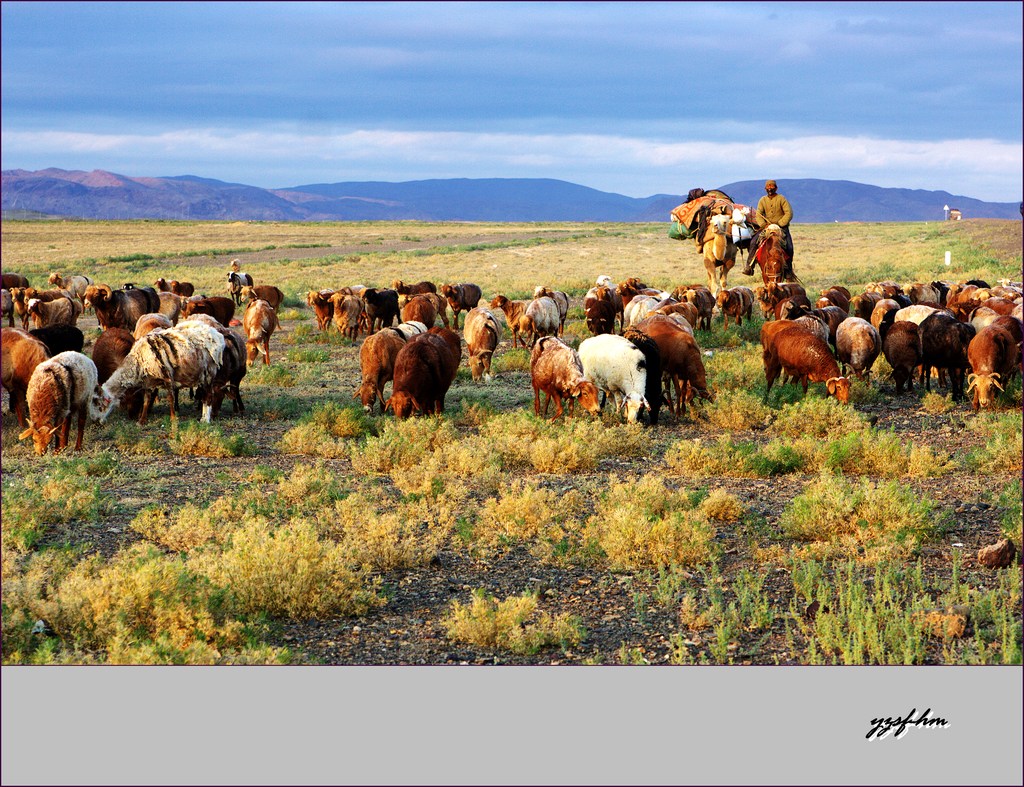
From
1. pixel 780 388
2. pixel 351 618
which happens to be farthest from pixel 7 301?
pixel 351 618

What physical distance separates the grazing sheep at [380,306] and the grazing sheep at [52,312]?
649cm

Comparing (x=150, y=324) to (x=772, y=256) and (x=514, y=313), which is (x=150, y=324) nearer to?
(x=514, y=313)

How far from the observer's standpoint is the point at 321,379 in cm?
1905

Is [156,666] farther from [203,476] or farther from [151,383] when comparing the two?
[151,383]

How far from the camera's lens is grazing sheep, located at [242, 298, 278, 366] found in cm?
2105

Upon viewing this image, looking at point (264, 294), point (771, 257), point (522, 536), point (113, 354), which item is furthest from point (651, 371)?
point (264, 294)

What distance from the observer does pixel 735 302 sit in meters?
23.8

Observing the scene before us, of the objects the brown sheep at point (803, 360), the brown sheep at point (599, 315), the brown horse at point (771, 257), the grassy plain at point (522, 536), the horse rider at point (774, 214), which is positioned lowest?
the grassy plain at point (522, 536)

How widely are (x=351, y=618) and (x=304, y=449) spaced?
566cm

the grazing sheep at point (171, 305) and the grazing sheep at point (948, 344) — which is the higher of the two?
the grazing sheep at point (171, 305)

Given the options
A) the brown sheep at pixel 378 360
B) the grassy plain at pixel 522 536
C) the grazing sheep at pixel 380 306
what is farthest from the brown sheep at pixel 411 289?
the brown sheep at pixel 378 360

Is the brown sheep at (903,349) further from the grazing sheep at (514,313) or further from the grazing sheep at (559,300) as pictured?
the grazing sheep at (559,300)

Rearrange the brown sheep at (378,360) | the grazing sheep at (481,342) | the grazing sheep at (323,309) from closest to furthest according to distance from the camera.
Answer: the brown sheep at (378,360) → the grazing sheep at (481,342) → the grazing sheep at (323,309)

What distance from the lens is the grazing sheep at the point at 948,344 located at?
15.2 metres
